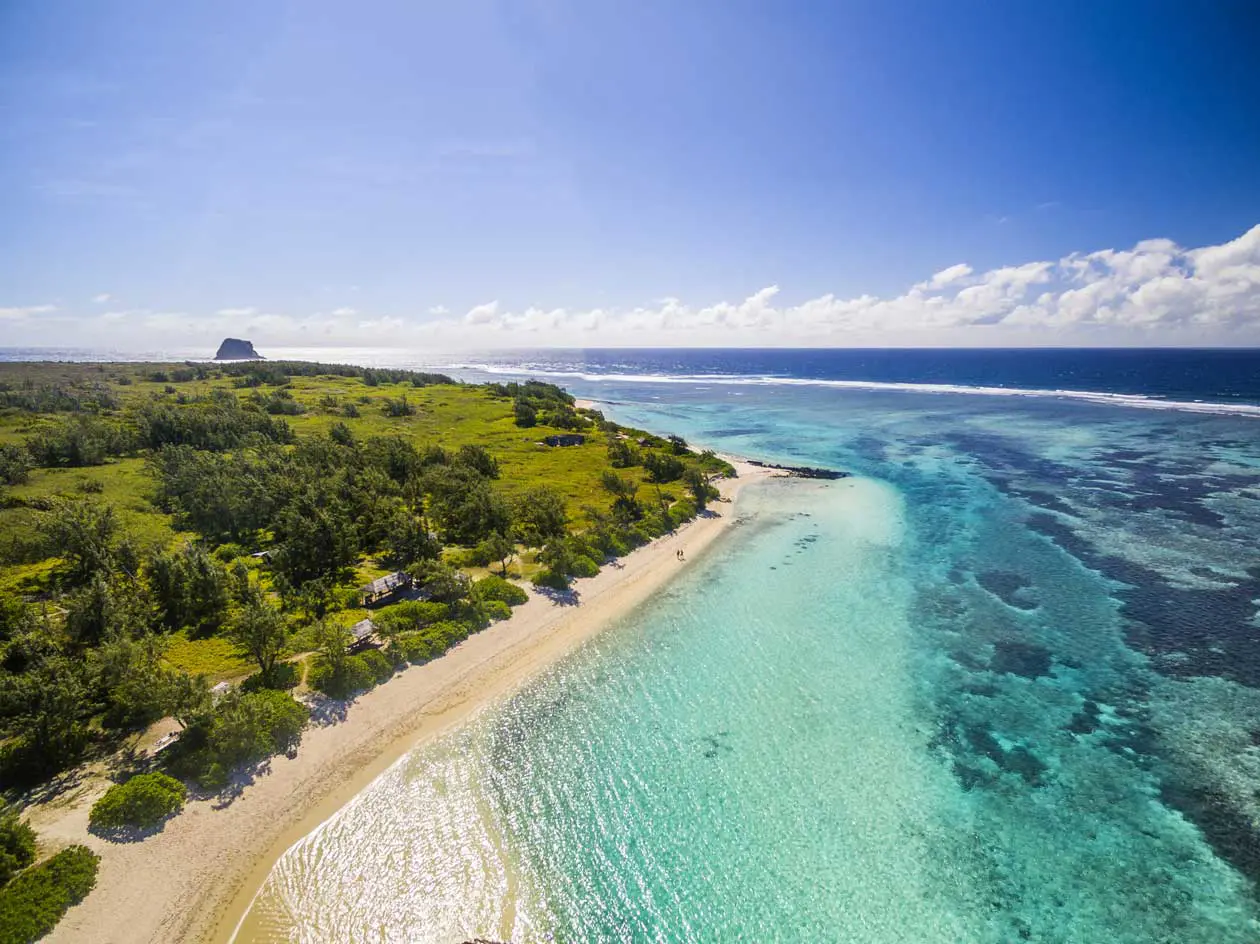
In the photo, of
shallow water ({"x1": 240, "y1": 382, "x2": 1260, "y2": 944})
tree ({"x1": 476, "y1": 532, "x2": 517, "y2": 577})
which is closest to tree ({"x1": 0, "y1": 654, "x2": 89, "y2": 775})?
shallow water ({"x1": 240, "y1": 382, "x2": 1260, "y2": 944})

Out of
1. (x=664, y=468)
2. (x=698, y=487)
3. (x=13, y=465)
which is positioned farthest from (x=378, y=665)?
(x=13, y=465)

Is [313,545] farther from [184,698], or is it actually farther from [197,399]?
[197,399]

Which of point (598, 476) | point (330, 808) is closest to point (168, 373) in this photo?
point (598, 476)

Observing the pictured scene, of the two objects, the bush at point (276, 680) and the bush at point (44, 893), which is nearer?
the bush at point (44, 893)

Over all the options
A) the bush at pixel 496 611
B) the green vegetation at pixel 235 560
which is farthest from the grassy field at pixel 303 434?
the bush at pixel 496 611

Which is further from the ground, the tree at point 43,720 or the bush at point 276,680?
the tree at point 43,720

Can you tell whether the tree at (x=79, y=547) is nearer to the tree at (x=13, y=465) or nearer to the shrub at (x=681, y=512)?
the tree at (x=13, y=465)

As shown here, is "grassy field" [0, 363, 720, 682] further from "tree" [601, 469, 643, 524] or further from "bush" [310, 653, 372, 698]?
"bush" [310, 653, 372, 698]
